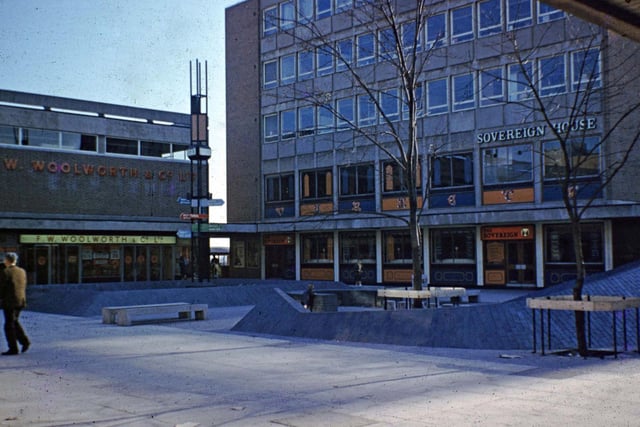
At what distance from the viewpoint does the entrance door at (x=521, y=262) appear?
121ft

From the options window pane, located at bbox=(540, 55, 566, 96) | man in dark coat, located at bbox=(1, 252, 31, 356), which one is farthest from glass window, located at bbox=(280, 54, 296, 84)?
man in dark coat, located at bbox=(1, 252, 31, 356)

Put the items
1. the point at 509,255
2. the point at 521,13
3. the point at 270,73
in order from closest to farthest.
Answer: the point at 521,13
the point at 509,255
the point at 270,73

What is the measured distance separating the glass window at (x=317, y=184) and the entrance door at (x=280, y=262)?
13.5 ft

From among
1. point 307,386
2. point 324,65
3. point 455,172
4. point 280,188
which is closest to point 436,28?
point 455,172

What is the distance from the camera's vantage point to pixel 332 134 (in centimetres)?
4562

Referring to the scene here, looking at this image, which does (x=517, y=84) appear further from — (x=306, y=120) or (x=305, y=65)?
(x=305, y=65)

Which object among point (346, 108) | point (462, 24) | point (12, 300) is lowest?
point (12, 300)

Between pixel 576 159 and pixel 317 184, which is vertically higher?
pixel 317 184

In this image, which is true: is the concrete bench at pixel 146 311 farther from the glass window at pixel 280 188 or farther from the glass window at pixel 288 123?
the glass window at pixel 288 123

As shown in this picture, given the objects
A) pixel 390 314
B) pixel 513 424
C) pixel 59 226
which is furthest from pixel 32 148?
pixel 513 424

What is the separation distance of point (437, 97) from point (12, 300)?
98.0 ft

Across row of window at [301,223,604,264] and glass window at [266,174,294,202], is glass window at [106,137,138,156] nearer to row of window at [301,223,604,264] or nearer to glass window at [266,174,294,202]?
glass window at [266,174,294,202]

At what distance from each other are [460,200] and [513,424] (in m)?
32.3

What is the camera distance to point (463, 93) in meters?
38.7
